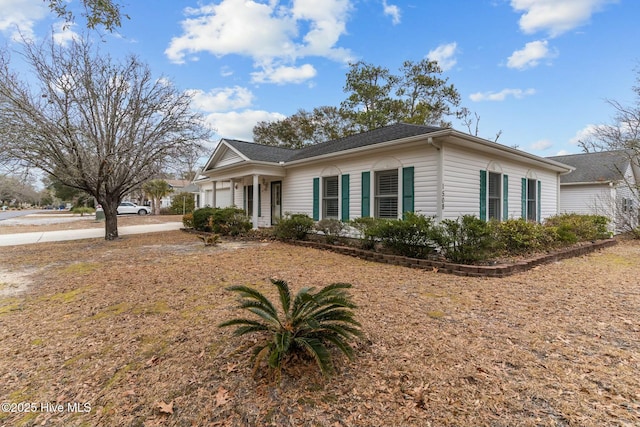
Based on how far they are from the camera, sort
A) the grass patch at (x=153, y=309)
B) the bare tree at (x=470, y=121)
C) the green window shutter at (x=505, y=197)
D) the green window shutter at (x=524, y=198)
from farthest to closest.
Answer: the bare tree at (x=470, y=121), the green window shutter at (x=524, y=198), the green window shutter at (x=505, y=197), the grass patch at (x=153, y=309)

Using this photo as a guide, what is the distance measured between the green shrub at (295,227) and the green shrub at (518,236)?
5.34 meters

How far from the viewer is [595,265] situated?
22.1 feet

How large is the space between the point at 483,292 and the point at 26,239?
53.1 ft

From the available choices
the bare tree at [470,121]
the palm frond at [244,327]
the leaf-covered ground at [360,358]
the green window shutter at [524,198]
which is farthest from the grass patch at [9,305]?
the bare tree at [470,121]

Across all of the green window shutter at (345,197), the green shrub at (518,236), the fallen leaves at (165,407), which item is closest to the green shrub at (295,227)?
the green window shutter at (345,197)

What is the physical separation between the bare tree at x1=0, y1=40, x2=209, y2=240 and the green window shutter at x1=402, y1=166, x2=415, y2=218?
768 centimetres

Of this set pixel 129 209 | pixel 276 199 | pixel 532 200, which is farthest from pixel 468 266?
pixel 129 209

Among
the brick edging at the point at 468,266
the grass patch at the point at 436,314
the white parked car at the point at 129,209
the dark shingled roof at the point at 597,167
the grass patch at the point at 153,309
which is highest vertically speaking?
the dark shingled roof at the point at 597,167

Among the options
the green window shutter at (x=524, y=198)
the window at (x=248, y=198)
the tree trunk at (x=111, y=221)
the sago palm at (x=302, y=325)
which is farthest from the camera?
the window at (x=248, y=198)

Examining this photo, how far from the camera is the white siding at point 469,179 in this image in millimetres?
7520

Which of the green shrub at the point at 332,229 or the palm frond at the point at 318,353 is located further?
the green shrub at the point at 332,229

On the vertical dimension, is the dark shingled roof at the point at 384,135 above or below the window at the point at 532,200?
above

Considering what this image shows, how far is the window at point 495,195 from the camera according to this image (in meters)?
9.08

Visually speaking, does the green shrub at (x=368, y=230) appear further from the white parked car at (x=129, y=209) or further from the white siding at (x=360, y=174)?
the white parked car at (x=129, y=209)
